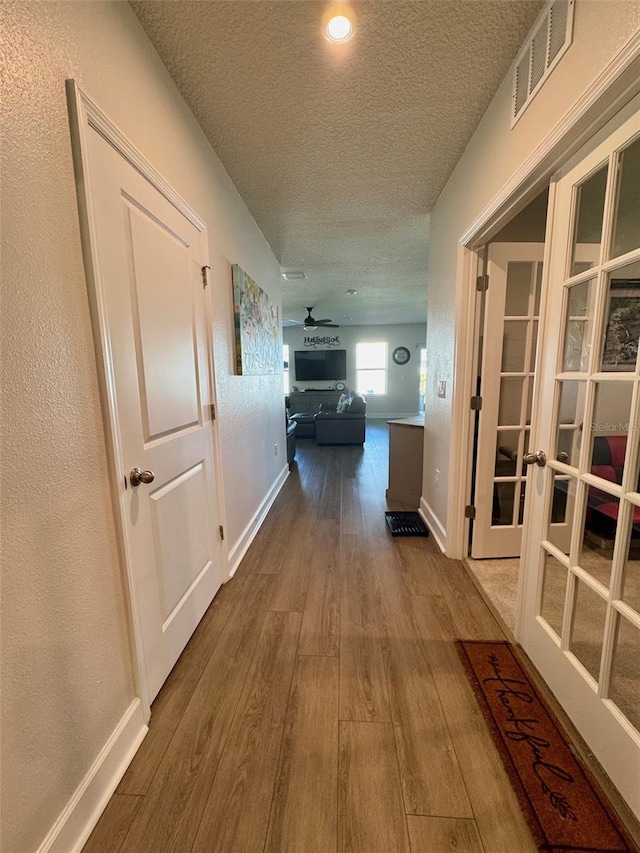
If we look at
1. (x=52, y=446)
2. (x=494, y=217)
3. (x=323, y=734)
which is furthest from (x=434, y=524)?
(x=52, y=446)

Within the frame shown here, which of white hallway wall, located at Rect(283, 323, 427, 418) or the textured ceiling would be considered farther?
white hallway wall, located at Rect(283, 323, 427, 418)

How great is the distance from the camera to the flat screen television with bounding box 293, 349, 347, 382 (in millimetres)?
9117

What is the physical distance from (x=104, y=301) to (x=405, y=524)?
254 centimetres

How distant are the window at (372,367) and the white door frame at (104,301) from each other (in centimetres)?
807

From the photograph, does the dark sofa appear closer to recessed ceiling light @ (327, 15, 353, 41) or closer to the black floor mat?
the black floor mat

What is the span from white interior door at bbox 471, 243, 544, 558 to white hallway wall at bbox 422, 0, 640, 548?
0.21 metres

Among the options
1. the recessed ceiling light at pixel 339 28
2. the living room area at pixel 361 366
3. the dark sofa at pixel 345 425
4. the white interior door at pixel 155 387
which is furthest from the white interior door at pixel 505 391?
the living room area at pixel 361 366

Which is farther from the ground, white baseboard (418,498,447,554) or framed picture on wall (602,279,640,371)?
framed picture on wall (602,279,640,371)

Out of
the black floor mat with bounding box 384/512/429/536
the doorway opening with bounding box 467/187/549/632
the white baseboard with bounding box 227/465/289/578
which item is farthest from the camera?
the black floor mat with bounding box 384/512/429/536

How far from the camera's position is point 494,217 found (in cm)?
164

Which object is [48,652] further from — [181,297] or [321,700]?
[181,297]

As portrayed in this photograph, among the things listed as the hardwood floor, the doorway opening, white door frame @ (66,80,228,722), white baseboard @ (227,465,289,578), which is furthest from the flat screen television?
white door frame @ (66,80,228,722)

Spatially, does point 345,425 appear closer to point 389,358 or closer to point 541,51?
point 389,358

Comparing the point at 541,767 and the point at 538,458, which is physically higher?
the point at 538,458
